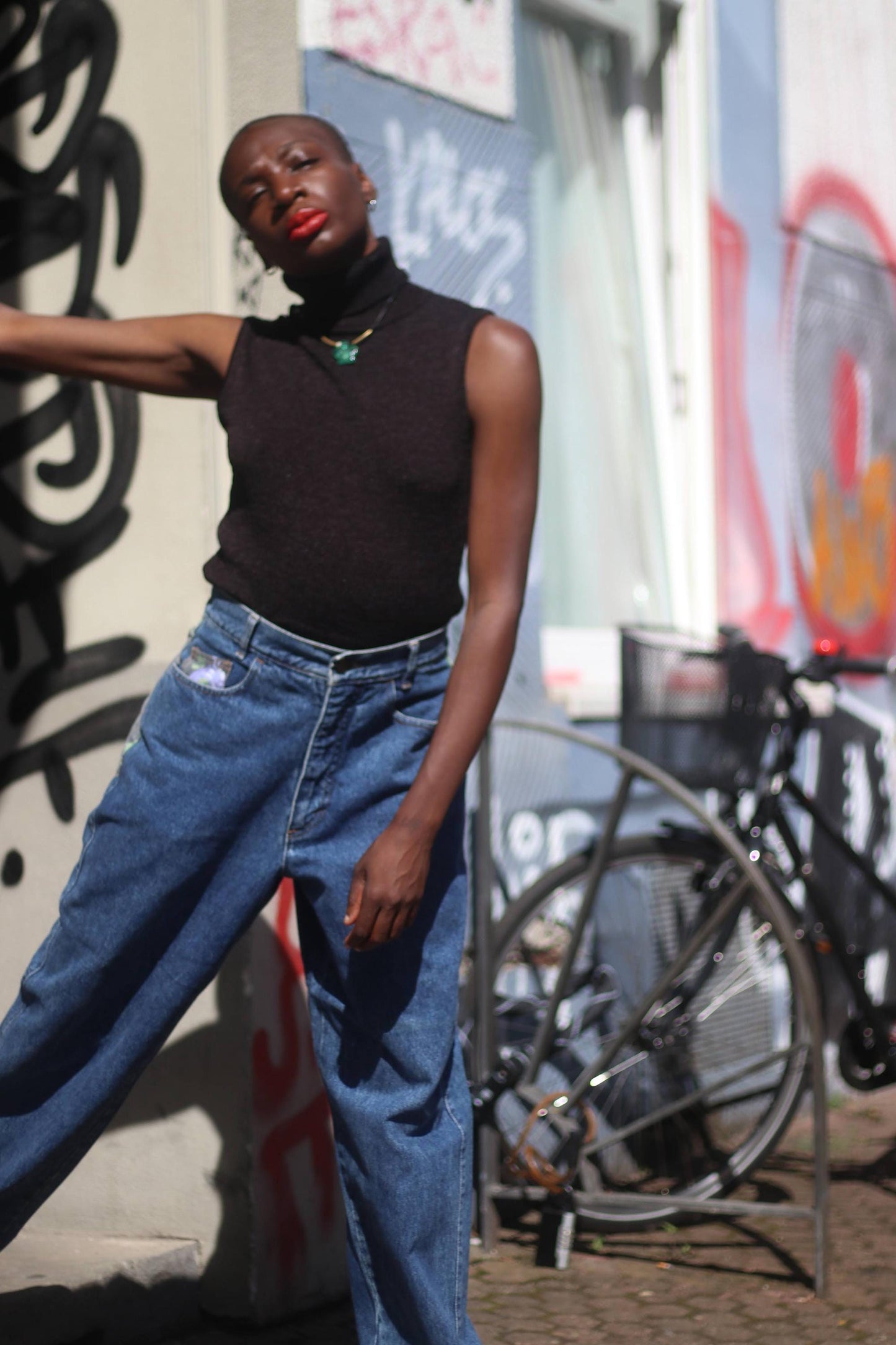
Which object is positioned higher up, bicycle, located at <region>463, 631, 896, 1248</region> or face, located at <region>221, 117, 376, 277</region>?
face, located at <region>221, 117, 376, 277</region>

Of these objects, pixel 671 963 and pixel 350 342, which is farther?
A: pixel 671 963

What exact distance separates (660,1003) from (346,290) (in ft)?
6.81

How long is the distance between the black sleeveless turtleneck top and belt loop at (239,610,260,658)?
0.01 meters

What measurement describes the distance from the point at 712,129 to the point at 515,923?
2839mm

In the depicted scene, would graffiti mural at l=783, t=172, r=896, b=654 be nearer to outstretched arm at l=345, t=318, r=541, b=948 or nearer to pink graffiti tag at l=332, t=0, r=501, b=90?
pink graffiti tag at l=332, t=0, r=501, b=90

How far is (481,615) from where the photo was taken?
7.36 feet

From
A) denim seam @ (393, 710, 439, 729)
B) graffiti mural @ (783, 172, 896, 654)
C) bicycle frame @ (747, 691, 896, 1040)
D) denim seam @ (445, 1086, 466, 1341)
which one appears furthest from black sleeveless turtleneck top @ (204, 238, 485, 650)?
graffiti mural @ (783, 172, 896, 654)

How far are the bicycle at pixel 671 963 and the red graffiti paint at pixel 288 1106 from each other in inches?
19.5

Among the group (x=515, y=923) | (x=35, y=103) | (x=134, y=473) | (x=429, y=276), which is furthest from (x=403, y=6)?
(x=515, y=923)

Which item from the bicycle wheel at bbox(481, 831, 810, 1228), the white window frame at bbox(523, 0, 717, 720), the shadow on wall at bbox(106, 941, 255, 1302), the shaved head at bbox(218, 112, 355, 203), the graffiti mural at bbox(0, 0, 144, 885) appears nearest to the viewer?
the shaved head at bbox(218, 112, 355, 203)

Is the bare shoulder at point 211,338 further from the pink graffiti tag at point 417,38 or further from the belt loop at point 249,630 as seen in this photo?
the pink graffiti tag at point 417,38

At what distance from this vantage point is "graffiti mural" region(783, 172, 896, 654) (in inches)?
227

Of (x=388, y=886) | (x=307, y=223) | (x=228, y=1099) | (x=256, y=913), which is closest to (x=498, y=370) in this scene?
(x=307, y=223)

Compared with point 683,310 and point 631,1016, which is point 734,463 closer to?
point 683,310
